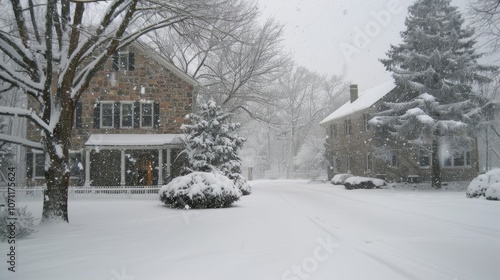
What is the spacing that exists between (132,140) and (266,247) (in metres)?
15.3

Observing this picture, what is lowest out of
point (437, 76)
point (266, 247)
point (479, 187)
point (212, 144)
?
point (266, 247)

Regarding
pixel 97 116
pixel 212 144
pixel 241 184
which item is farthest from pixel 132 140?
pixel 241 184

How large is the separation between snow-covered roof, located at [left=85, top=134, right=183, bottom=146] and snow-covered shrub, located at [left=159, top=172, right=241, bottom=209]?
236 inches

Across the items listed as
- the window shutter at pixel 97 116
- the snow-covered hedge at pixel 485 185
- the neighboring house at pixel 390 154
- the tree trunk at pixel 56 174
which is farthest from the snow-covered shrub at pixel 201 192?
the neighboring house at pixel 390 154

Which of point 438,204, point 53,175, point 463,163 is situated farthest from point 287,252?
point 463,163

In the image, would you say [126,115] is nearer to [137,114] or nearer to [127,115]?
[127,115]

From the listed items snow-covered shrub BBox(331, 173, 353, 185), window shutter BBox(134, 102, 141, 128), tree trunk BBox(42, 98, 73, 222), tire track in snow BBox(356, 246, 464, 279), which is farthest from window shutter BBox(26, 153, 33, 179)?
snow-covered shrub BBox(331, 173, 353, 185)

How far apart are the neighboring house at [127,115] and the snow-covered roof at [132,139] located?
2.4 inches

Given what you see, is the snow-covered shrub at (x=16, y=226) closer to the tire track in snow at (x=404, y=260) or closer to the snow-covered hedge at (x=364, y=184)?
the tire track in snow at (x=404, y=260)

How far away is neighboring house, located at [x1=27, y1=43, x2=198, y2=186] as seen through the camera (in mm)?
20969

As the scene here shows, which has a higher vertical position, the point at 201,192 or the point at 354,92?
the point at 354,92

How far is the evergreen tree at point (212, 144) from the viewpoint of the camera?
57.4 feet

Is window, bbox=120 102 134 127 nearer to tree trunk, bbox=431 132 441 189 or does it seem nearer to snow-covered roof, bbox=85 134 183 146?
snow-covered roof, bbox=85 134 183 146

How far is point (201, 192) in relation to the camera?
12695mm
